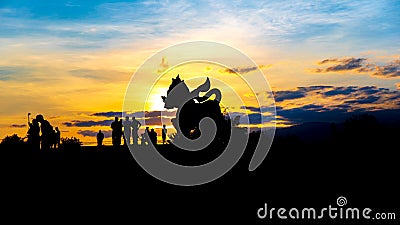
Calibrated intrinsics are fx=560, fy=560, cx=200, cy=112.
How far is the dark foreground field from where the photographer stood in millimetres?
23281

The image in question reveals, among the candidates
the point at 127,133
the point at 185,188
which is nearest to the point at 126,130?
the point at 127,133

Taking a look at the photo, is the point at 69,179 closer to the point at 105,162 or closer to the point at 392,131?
the point at 105,162

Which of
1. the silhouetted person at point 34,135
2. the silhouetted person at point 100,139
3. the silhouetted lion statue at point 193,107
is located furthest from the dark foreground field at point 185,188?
the silhouetted lion statue at point 193,107

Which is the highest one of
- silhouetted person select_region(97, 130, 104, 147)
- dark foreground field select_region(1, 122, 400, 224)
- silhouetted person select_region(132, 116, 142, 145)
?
silhouetted person select_region(132, 116, 142, 145)

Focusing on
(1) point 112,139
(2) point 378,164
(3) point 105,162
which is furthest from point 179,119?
(2) point 378,164

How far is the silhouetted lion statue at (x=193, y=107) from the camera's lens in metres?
42.2

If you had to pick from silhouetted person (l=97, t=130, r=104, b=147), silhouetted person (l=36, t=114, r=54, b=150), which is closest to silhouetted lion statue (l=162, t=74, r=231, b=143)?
silhouetted person (l=97, t=130, r=104, b=147)

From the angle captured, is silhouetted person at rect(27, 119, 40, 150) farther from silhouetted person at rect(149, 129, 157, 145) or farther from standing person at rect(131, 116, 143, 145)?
silhouetted person at rect(149, 129, 157, 145)

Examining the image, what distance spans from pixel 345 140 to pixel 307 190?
1806 cm

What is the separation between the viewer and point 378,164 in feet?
111

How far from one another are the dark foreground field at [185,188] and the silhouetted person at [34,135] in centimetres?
68

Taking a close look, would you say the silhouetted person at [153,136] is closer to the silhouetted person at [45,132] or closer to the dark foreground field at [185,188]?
the dark foreground field at [185,188]

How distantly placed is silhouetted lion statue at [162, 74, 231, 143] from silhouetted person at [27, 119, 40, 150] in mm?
9547

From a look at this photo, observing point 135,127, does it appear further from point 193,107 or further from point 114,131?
point 193,107
